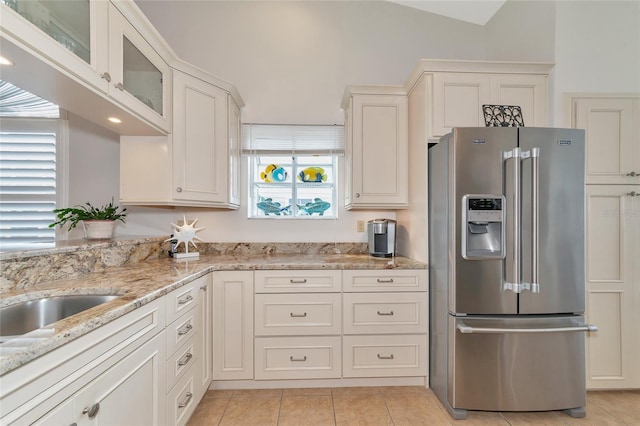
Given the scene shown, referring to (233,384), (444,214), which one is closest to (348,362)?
(233,384)

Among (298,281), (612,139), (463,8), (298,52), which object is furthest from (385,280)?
(463,8)

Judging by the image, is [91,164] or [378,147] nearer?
[378,147]

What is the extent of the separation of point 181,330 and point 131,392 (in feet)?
1.51

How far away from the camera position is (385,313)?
6.90 ft

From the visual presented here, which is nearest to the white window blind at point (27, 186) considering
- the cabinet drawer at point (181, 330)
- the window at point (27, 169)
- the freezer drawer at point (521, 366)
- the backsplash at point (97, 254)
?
the window at point (27, 169)

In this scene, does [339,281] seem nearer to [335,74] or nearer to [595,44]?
[335,74]

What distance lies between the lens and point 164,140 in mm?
2115

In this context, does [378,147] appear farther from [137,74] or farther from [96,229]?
[96,229]

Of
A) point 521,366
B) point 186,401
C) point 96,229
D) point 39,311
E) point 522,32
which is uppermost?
point 522,32

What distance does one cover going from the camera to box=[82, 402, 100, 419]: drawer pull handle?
89cm

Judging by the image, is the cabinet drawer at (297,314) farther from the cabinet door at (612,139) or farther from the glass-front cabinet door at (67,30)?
the cabinet door at (612,139)

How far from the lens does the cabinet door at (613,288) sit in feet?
6.63

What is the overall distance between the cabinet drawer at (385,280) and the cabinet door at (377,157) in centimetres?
59

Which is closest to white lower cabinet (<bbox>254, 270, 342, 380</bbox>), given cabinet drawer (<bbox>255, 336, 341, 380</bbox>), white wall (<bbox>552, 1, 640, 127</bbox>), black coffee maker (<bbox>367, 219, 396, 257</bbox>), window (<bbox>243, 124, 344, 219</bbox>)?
A: cabinet drawer (<bbox>255, 336, 341, 380</bbox>)
